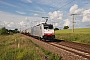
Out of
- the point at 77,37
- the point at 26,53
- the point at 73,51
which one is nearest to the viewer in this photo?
the point at 26,53

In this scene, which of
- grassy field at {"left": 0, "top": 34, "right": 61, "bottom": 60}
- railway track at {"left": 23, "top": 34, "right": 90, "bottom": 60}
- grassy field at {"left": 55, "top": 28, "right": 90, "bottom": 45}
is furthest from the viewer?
grassy field at {"left": 55, "top": 28, "right": 90, "bottom": 45}

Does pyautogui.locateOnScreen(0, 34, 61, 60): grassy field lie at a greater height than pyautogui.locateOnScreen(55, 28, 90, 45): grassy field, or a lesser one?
lesser

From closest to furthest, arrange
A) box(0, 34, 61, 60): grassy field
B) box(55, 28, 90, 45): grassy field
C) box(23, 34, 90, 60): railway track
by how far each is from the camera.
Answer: box(0, 34, 61, 60): grassy field → box(23, 34, 90, 60): railway track → box(55, 28, 90, 45): grassy field

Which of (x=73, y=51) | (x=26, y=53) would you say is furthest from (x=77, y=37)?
(x=26, y=53)

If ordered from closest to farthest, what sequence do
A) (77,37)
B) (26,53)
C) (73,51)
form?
(26,53) < (73,51) < (77,37)

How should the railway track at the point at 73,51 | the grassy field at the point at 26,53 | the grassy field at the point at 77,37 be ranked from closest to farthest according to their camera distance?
the grassy field at the point at 26,53 → the railway track at the point at 73,51 → the grassy field at the point at 77,37

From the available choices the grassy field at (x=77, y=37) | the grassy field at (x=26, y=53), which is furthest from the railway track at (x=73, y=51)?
the grassy field at (x=77, y=37)

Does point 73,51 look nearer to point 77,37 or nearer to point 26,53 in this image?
point 26,53

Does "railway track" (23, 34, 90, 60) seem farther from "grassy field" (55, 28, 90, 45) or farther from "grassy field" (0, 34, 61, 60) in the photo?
"grassy field" (55, 28, 90, 45)

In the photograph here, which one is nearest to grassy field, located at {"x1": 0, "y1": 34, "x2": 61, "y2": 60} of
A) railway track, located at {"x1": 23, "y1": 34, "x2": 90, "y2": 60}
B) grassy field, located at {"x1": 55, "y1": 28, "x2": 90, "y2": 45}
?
railway track, located at {"x1": 23, "y1": 34, "x2": 90, "y2": 60}

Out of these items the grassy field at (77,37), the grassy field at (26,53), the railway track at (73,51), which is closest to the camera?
the grassy field at (26,53)

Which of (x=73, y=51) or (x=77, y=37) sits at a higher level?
(x=77, y=37)

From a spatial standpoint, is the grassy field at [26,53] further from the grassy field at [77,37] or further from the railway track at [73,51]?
the grassy field at [77,37]

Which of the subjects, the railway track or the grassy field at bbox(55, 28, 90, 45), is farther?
the grassy field at bbox(55, 28, 90, 45)
